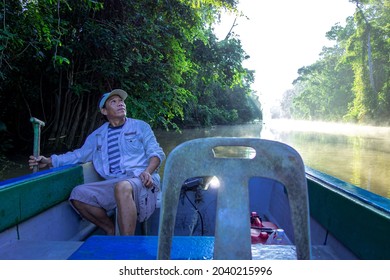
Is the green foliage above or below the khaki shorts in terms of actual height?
above

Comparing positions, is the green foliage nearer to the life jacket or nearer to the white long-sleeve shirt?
the life jacket

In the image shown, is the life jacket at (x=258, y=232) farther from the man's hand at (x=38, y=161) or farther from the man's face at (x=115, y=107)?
the man's hand at (x=38, y=161)

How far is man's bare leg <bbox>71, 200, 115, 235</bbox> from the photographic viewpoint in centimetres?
256

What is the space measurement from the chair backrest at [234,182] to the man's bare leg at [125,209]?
51.8 inches

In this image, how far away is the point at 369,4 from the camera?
32.7 meters

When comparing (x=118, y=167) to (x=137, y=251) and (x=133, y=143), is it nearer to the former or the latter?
(x=133, y=143)

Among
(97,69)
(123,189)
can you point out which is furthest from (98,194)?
(97,69)

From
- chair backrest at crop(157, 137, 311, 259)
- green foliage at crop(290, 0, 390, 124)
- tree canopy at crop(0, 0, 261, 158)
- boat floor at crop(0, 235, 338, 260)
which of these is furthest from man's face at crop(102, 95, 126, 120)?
green foliage at crop(290, 0, 390, 124)

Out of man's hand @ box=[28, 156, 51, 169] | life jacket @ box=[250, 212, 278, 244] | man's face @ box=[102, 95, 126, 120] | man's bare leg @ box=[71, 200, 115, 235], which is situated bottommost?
life jacket @ box=[250, 212, 278, 244]

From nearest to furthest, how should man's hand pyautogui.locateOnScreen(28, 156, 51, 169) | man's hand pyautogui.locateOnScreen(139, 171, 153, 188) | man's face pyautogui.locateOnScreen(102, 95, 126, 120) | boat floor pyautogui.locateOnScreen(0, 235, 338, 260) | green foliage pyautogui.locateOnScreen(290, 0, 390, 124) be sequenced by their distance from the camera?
boat floor pyautogui.locateOnScreen(0, 235, 338, 260) < man's hand pyautogui.locateOnScreen(139, 171, 153, 188) < man's hand pyautogui.locateOnScreen(28, 156, 51, 169) < man's face pyautogui.locateOnScreen(102, 95, 126, 120) < green foliage pyautogui.locateOnScreen(290, 0, 390, 124)

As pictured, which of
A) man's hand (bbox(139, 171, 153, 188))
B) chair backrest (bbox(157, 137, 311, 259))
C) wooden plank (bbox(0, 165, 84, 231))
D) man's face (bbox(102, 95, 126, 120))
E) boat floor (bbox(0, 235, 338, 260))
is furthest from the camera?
man's face (bbox(102, 95, 126, 120))

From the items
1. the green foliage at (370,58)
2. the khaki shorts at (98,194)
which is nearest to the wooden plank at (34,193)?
the khaki shorts at (98,194)

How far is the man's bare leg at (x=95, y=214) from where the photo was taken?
2564mm
